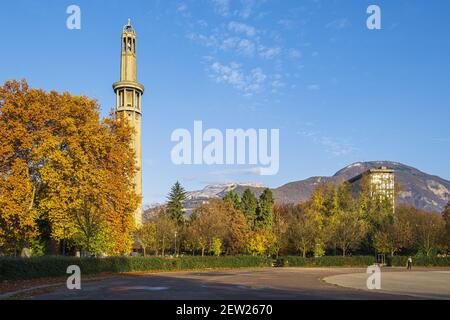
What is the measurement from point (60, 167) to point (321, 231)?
48898 mm

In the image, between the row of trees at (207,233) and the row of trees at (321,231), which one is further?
the row of trees at (321,231)

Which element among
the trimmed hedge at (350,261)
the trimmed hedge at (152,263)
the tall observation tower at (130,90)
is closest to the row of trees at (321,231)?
the trimmed hedge at (350,261)

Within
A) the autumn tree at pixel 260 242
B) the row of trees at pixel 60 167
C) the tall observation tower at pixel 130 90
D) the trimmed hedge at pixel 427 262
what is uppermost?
the tall observation tower at pixel 130 90

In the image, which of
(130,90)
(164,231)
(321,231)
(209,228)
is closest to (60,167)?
(164,231)

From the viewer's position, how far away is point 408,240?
72438 millimetres

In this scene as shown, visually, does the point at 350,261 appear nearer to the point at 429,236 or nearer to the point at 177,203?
the point at 429,236

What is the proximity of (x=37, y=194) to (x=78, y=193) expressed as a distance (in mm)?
3474

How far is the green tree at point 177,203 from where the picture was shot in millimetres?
86106

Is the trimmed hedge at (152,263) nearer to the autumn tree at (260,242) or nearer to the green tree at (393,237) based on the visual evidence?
the green tree at (393,237)

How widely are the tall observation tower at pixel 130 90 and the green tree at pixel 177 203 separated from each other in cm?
1676

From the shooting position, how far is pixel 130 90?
236 ft
